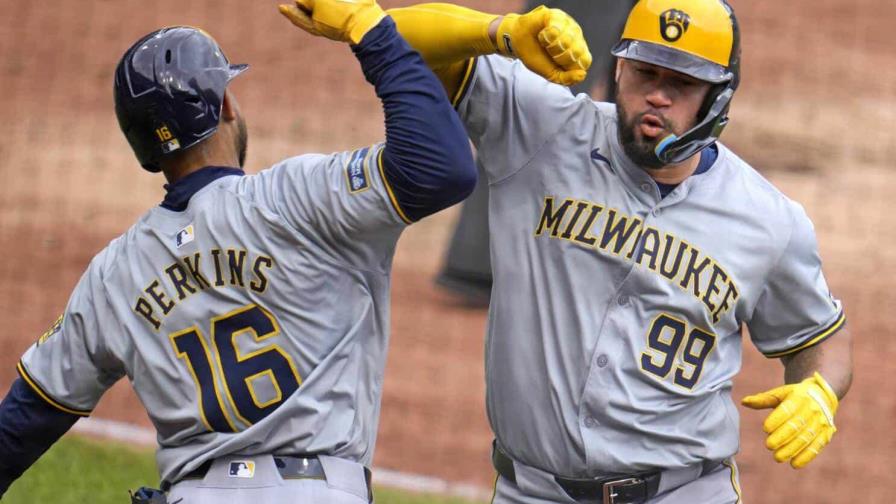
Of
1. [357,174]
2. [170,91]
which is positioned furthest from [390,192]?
[170,91]

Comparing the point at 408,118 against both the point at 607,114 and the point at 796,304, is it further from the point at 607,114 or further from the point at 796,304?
the point at 796,304

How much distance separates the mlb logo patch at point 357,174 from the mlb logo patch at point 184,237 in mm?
419

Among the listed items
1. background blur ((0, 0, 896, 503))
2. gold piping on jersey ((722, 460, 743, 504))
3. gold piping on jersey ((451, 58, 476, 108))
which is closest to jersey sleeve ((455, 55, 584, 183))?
gold piping on jersey ((451, 58, 476, 108))

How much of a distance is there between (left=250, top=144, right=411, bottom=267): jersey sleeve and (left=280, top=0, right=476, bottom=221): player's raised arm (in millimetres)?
42

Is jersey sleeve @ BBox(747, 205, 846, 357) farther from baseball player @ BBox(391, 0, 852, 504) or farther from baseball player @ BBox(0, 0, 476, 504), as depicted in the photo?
baseball player @ BBox(0, 0, 476, 504)

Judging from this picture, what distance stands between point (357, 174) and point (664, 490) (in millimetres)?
1322

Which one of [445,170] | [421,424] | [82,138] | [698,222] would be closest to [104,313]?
[445,170]

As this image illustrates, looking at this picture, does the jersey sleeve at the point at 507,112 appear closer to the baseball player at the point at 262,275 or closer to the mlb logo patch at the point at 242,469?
the baseball player at the point at 262,275

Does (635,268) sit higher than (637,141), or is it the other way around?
(637,141)

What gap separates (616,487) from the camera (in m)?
3.87

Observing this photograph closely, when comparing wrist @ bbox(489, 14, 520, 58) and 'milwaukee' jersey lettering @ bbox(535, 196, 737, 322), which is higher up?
wrist @ bbox(489, 14, 520, 58)

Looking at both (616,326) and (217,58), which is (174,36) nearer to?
(217,58)

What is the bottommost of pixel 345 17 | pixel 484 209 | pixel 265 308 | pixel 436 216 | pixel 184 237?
pixel 436 216

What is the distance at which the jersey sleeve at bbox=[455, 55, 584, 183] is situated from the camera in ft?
12.6
